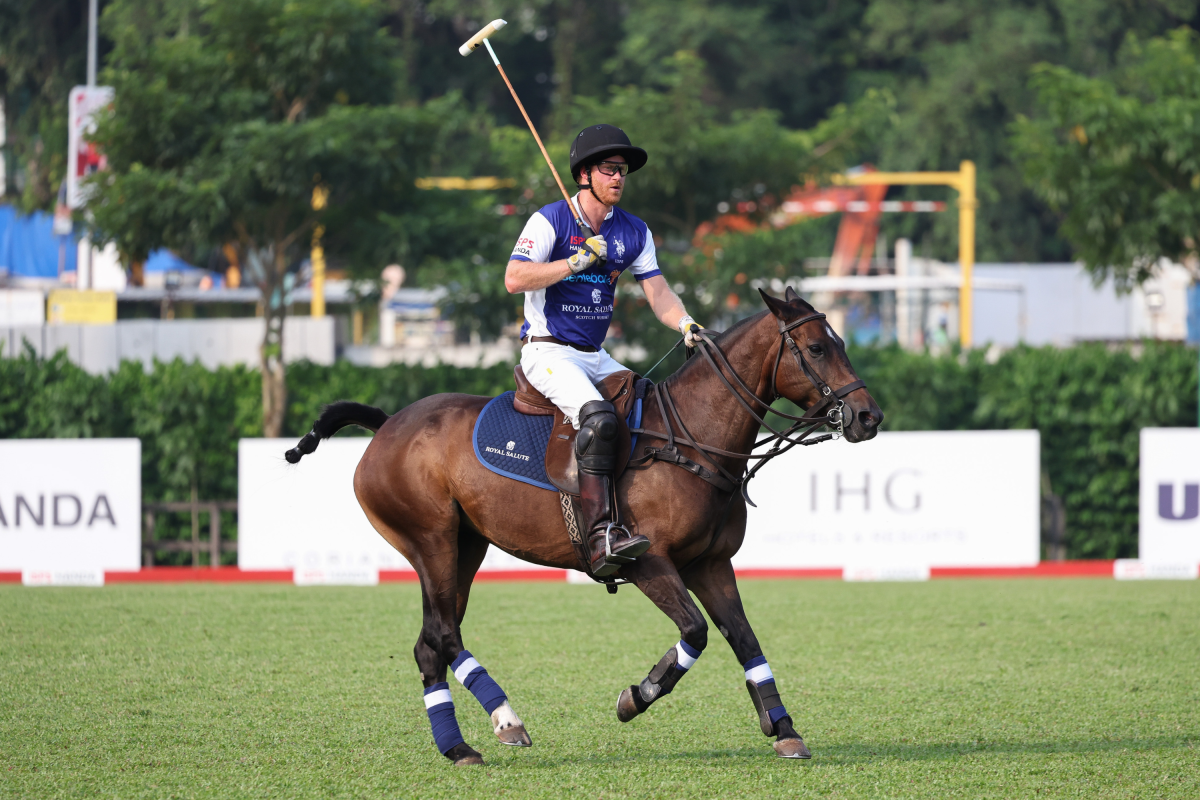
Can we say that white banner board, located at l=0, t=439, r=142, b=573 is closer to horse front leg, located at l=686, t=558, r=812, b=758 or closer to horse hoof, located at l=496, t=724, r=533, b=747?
horse hoof, located at l=496, t=724, r=533, b=747

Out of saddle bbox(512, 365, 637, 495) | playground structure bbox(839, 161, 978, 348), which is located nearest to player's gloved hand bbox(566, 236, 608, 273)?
saddle bbox(512, 365, 637, 495)

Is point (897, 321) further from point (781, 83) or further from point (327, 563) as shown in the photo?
point (327, 563)

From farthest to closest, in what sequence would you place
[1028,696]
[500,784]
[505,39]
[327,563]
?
[505,39] < [327,563] < [1028,696] < [500,784]

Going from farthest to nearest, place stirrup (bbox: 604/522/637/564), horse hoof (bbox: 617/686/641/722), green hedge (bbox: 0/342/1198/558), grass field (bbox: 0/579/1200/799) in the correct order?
green hedge (bbox: 0/342/1198/558) → horse hoof (bbox: 617/686/641/722) → stirrup (bbox: 604/522/637/564) → grass field (bbox: 0/579/1200/799)

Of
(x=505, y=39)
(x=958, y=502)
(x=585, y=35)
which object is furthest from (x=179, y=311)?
(x=958, y=502)

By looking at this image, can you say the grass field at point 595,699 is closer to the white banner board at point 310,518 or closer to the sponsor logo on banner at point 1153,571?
the white banner board at point 310,518

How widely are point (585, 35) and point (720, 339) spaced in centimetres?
3199

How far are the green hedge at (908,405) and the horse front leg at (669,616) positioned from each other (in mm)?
9756

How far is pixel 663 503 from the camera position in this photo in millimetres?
5430

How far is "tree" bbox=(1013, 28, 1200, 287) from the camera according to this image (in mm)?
15555

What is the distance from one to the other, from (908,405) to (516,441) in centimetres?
1063

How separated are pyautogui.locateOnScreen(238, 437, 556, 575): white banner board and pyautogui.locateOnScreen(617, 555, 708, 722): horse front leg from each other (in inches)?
283

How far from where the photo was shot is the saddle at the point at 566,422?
552 cm

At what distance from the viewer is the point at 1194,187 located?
15938 mm
